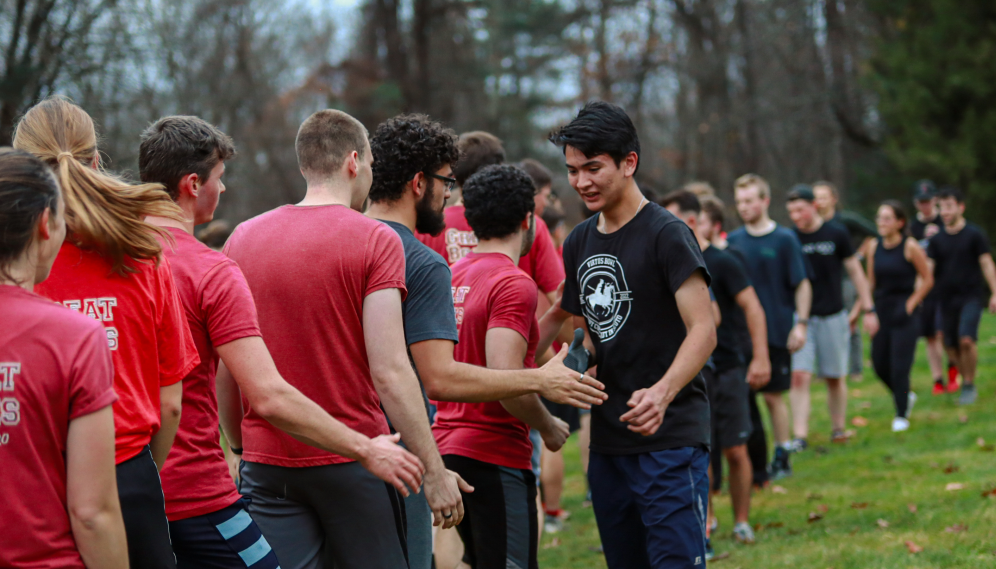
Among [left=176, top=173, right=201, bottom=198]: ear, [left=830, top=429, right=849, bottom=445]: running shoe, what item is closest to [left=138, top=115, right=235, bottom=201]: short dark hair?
[left=176, top=173, right=201, bottom=198]: ear

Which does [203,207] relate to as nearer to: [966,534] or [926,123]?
[966,534]

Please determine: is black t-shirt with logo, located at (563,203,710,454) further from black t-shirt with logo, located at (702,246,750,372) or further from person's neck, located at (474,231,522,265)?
black t-shirt with logo, located at (702,246,750,372)

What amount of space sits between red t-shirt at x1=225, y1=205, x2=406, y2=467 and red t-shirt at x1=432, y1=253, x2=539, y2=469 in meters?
0.75

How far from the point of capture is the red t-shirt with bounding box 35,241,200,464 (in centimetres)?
236

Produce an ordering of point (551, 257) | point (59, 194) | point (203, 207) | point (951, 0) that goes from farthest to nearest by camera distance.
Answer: point (951, 0), point (551, 257), point (203, 207), point (59, 194)

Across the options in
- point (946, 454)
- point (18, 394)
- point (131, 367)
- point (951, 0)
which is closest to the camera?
point (18, 394)

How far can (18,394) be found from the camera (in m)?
1.94

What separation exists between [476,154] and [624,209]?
1.67 m

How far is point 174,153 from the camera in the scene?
292 cm

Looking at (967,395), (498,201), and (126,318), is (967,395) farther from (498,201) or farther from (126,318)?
(126,318)

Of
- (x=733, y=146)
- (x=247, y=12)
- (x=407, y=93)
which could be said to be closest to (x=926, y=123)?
(x=733, y=146)

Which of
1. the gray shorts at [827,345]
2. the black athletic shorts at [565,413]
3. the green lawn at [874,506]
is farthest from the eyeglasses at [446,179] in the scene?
the gray shorts at [827,345]

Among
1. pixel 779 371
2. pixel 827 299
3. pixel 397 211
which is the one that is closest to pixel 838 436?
pixel 827 299

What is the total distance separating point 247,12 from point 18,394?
25915 mm
